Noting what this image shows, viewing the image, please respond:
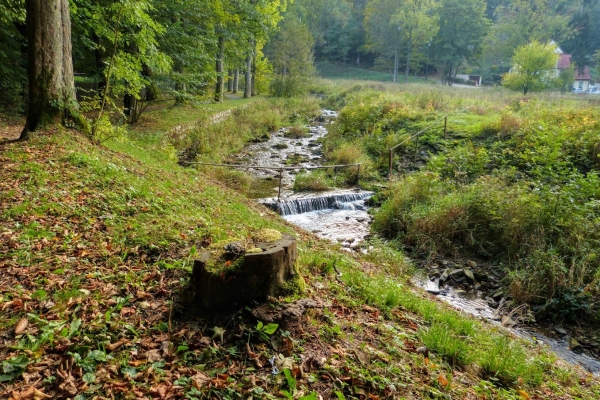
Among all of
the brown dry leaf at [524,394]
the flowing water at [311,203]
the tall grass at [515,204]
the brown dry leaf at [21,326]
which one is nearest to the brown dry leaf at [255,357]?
the brown dry leaf at [21,326]

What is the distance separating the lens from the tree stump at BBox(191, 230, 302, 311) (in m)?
3.37

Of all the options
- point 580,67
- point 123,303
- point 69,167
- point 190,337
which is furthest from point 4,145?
point 580,67

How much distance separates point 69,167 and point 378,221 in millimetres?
7761

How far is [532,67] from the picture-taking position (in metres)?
34.4

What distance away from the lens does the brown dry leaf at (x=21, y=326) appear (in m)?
2.98

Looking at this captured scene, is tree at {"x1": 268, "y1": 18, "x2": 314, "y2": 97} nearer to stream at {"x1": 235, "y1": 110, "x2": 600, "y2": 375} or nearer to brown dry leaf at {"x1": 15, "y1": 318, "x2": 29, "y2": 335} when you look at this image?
stream at {"x1": 235, "y1": 110, "x2": 600, "y2": 375}

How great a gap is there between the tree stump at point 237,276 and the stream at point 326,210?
5.04 meters

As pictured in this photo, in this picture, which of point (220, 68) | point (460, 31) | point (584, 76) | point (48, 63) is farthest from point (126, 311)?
point (584, 76)

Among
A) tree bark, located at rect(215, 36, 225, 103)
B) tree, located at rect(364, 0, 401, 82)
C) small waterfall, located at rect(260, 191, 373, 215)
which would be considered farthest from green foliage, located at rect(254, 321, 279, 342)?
tree, located at rect(364, 0, 401, 82)

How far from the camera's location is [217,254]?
358 cm

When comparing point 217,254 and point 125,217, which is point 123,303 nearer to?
point 217,254

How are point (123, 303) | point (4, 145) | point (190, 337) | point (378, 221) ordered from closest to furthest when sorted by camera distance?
1. point (190, 337)
2. point (123, 303)
3. point (4, 145)
4. point (378, 221)

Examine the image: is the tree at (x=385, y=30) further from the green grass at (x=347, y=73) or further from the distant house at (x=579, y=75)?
the distant house at (x=579, y=75)

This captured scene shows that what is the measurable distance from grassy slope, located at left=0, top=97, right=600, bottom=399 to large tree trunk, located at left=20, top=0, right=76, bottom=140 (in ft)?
7.13
